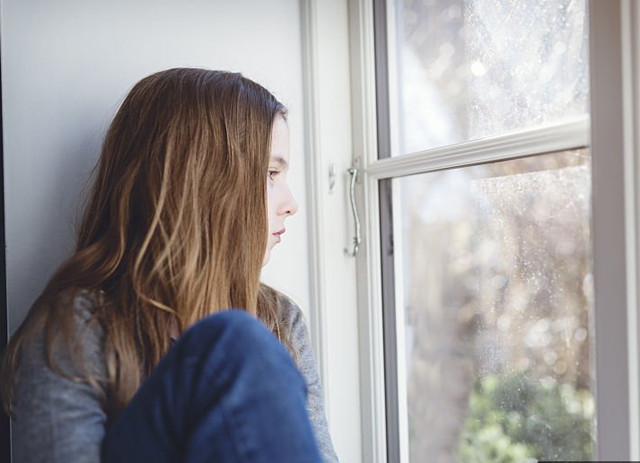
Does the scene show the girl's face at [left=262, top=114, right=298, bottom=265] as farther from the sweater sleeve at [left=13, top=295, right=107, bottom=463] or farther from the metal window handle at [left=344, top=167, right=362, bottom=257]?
the sweater sleeve at [left=13, top=295, right=107, bottom=463]

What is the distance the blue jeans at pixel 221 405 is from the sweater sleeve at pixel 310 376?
0.32 meters

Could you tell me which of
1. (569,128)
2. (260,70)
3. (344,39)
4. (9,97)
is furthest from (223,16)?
(569,128)

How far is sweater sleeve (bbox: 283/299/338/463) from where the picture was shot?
3.27 feet

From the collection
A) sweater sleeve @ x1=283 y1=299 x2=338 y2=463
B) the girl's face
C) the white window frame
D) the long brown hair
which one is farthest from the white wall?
the white window frame

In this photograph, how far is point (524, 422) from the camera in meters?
0.88

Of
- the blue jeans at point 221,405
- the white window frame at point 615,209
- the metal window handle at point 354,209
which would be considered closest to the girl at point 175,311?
the blue jeans at point 221,405

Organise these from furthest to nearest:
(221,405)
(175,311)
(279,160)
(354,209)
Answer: (354,209)
(279,160)
(175,311)
(221,405)

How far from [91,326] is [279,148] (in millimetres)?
404

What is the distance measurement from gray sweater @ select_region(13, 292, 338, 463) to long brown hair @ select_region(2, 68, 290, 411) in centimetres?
2

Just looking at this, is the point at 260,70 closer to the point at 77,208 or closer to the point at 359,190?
the point at 359,190

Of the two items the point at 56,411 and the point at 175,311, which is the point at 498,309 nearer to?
the point at 175,311

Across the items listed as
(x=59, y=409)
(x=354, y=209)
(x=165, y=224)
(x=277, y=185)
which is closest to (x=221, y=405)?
(x=59, y=409)

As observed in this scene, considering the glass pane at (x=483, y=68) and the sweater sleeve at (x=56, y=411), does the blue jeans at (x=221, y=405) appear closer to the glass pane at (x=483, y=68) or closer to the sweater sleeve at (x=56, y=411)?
the sweater sleeve at (x=56, y=411)

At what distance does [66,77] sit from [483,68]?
687 millimetres
